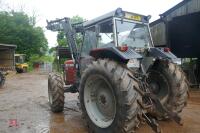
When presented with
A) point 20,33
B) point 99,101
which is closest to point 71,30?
point 99,101

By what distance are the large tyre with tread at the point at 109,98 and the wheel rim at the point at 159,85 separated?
4.29 feet

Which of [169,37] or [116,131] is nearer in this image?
[116,131]

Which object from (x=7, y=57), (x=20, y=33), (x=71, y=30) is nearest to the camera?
(x=71, y=30)

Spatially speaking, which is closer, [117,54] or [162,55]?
[117,54]

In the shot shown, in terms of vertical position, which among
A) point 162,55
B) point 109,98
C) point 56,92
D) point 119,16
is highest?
point 119,16

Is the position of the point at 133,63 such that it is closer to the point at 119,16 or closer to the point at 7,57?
the point at 119,16

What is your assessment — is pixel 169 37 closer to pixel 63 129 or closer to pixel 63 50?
pixel 63 50

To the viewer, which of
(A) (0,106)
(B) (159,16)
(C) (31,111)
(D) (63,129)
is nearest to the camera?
(D) (63,129)

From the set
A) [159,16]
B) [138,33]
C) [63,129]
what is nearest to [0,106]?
[63,129]

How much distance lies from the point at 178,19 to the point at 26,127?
443 inches

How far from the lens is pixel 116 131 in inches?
190

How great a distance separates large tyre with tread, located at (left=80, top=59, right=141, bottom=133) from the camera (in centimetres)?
463

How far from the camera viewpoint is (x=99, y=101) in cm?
572

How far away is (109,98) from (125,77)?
828mm
